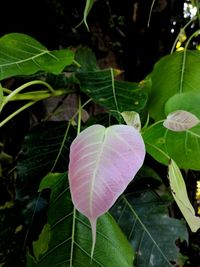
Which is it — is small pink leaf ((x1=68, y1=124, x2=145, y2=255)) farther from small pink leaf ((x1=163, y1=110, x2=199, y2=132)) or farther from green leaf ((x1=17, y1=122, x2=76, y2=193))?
green leaf ((x1=17, y1=122, x2=76, y2=193))

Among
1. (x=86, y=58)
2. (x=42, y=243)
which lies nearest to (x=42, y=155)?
(x=42, y=243)

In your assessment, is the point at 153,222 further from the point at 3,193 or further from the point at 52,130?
the point at 3,193

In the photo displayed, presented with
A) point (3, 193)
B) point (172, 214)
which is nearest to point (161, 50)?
point (172, 214)

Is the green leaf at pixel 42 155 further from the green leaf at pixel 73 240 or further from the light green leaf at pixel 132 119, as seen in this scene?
the light green leaf at pixel 132 119

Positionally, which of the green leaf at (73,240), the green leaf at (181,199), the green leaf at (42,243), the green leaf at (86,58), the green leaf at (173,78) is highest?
the green leaf at (181,199)

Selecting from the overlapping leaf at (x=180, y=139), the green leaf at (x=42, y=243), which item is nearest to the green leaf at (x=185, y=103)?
the overlapping leaf at (x=180, y=139)

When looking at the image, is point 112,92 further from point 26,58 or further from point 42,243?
point 42,243

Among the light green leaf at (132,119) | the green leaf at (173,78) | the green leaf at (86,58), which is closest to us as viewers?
the light green leaf at (132,119)
